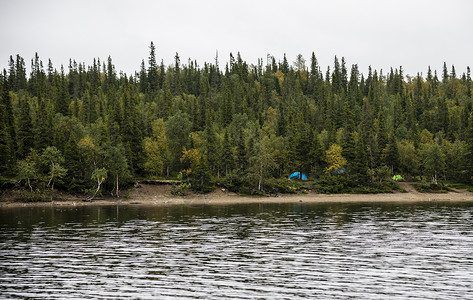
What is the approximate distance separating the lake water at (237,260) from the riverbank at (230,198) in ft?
123

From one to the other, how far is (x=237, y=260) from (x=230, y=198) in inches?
2657

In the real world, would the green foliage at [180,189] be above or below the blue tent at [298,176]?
below

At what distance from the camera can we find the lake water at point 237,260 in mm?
21156

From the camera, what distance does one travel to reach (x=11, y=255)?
30984 mm

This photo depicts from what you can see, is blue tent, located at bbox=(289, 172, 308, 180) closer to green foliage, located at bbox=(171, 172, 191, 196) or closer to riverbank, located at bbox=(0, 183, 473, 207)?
riverbank, located at bbox=(0, 183, 473, 207)

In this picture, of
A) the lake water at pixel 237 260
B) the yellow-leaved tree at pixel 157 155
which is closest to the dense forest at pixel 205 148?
the yellow-leaved tree at pixel 157 155

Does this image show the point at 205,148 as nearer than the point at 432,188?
No

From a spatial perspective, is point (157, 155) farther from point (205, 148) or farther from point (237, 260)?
point (237, 260)

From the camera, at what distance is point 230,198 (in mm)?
96375

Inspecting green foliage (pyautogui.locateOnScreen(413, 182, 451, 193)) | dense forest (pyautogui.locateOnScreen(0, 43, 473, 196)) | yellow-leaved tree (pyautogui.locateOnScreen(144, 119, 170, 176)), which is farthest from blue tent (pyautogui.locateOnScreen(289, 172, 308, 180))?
yellow-leaved tree (pyautogui.locateOnScreen(144, 119, 170, 176))

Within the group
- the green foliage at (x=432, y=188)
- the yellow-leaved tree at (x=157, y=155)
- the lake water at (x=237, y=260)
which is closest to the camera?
the lake water at (x=237, y=260)

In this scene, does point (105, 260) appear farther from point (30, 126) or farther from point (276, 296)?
point (30, 126)

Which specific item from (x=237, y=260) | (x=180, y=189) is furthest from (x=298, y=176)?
(x=237, y=260)

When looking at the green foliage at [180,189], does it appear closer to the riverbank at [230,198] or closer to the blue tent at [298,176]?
the riverbank at [230,198]
